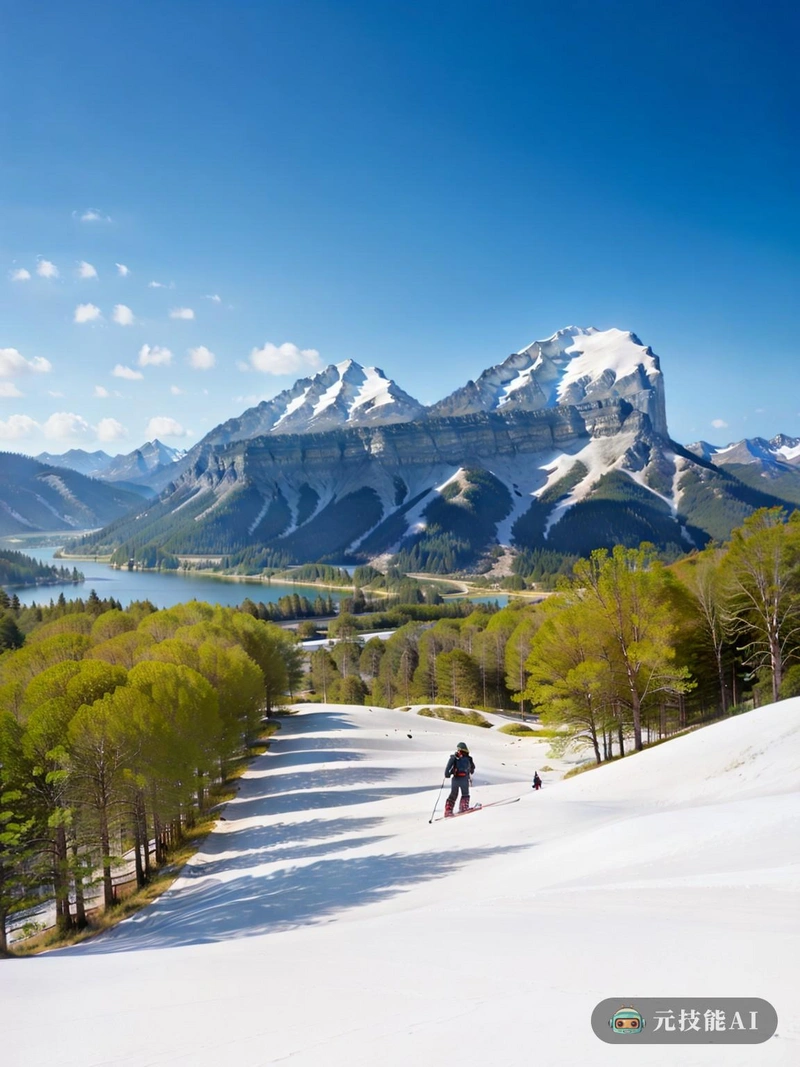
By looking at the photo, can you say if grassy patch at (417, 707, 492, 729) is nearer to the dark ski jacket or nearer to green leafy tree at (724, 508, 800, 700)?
green leafy tree at (724, 508, 800, 700)

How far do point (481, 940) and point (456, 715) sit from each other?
4696 cm

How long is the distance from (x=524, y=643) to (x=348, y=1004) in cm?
5160

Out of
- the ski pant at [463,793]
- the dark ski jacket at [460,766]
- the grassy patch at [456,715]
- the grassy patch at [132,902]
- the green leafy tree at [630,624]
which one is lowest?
the grassy patch at [456,715]

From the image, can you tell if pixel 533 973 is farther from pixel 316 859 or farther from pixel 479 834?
pixel 316 859

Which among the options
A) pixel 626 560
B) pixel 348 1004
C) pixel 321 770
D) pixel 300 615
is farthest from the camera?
pixel 300 615

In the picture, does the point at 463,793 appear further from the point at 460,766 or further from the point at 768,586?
the point at 768,586

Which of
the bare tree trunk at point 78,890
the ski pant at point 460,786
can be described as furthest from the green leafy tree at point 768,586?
the bare tree trunk at point 78,890

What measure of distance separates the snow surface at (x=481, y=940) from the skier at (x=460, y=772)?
96 centimetres

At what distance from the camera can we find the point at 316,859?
17859 mm

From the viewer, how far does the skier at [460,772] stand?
57.6ft

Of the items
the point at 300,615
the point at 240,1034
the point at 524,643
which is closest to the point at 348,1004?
the point at 240,1034

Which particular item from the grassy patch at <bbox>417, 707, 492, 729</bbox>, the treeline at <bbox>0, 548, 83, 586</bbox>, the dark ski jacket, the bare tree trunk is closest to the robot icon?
the dark ski jacket

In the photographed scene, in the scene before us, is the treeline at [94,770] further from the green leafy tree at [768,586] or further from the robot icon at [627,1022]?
the green leafy tree at [768,586]

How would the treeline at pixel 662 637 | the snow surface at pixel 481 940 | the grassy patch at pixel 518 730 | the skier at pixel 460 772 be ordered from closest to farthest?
the snow surface at pixel 481 940, the skier at pixel 460 772, the treeline at pixel 662 637, the grassy patch at pixel 518 730
